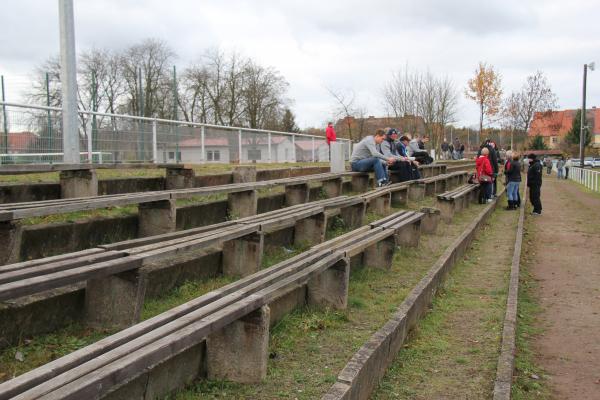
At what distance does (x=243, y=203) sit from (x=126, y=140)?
5259mm

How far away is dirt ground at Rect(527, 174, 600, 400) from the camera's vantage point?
14.0 feet

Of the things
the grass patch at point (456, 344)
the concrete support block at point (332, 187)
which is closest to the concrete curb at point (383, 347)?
the grass patch at point (456, 344)

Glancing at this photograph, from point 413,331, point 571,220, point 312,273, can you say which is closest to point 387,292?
point 413,331

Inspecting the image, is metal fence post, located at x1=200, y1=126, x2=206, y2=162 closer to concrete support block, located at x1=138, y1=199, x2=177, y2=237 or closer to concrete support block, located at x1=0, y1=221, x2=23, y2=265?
concrete support block, located at x1=138, y1=199, x2=177, y2=237

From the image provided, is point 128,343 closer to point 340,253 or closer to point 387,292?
point 340,253

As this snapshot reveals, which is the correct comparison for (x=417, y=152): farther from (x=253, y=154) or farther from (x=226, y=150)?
(x=226, y=150)

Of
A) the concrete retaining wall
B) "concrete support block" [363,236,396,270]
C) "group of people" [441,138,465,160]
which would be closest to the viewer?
the concrete retaining wall

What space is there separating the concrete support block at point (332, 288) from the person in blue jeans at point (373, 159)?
6631 mm

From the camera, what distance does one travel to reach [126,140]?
1114 centimetres

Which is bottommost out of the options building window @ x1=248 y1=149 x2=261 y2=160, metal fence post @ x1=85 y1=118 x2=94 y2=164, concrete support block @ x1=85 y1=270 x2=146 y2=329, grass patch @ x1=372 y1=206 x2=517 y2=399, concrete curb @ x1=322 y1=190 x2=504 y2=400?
grass patch @ x1=372 y1=206 x2=517 y2=399

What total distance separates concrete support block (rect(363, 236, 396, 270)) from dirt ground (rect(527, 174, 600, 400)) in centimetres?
173

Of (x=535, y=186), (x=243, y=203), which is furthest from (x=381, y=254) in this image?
(x=535, y=186)

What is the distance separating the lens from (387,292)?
5691mm

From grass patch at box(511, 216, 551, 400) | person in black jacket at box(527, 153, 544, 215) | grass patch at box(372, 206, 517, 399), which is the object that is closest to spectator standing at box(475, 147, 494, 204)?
person in black jacket at box(527, 153, 544, 215)
